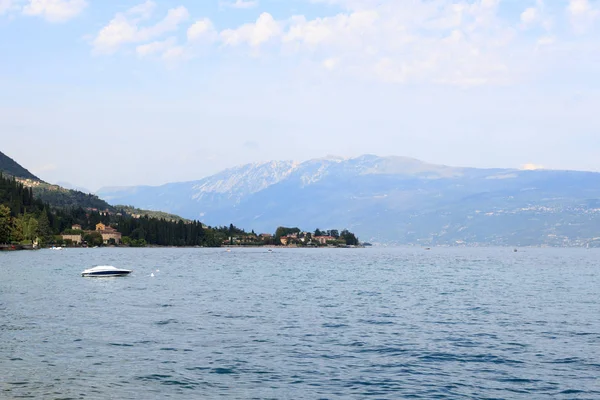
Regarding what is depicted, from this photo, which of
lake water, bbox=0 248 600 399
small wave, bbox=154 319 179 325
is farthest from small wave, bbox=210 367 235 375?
small wave, bbox=154 319 179 325

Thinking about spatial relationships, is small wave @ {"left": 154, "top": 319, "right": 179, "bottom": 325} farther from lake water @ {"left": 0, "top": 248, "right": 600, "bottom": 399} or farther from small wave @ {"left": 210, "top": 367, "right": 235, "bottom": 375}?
small wave @ {"left": 210, "top": 367, "right": 235, "bottom": 375}

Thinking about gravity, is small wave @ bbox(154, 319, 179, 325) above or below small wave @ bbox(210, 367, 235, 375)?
above

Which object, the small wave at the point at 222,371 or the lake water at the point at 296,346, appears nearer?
the lake water at the point at 296,346

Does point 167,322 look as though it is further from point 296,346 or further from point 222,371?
point 222,371

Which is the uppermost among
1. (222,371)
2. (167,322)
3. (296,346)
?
(167,322)

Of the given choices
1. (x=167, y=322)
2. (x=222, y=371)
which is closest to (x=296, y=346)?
(x=222, y=371)

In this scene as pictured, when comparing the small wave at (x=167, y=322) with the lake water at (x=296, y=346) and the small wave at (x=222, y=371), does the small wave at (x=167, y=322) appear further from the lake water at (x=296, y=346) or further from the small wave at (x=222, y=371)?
the small wave at (x=222, y=371)

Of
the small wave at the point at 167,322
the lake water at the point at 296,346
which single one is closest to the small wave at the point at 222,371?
the lake water at the point at 296,346

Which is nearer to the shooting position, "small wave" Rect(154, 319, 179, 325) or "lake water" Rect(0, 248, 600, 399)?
"lake water" Rect(0, 248, 600, 399)

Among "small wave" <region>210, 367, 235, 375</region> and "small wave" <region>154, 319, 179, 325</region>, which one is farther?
"small wave" <region>154, 319, 179, 325</region>

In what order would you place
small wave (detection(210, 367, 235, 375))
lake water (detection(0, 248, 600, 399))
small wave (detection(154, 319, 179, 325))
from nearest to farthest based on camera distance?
lake water (detection(0, 248, 600, 399)), small wave (detection(210, 367, 235, 375)), small wave (detection(154, 319, 179, 325))

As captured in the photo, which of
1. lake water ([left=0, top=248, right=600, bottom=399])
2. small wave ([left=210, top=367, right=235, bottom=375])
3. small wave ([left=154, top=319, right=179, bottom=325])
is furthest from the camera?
small wave ([left=154, top=319, right=179, bottom=325])

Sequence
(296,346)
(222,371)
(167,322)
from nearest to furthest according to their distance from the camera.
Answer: (222,371) → (296,346) → (167,322)

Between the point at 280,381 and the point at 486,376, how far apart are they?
450 inches
